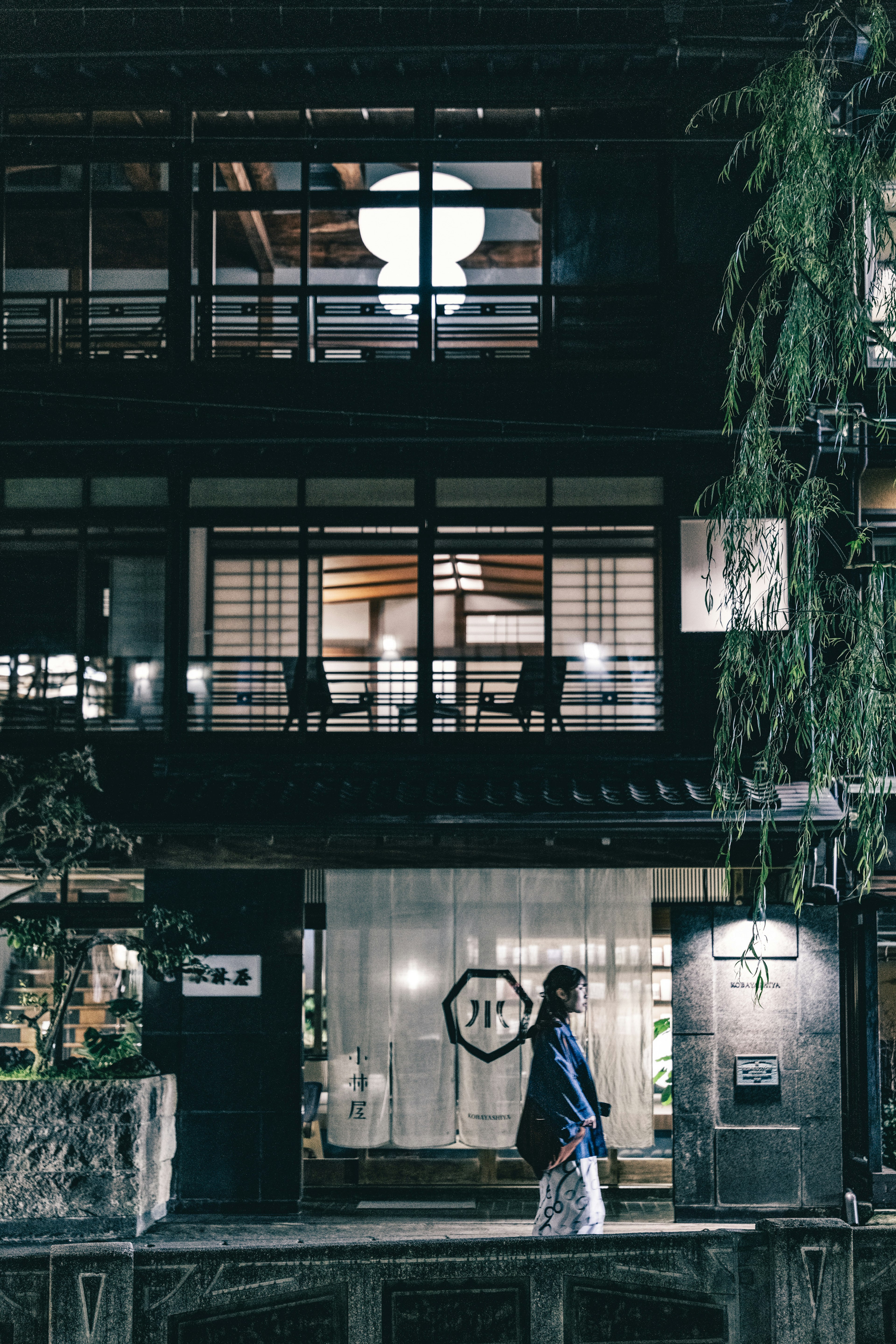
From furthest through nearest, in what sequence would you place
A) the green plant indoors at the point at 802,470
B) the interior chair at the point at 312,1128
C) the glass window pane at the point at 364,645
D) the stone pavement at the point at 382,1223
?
the glass window pane at the point at 364,645 < the interior chair at the point at 312,1128 < the stone pavement at the point at 382,1223 < the green plant indoors at the point at 802,470

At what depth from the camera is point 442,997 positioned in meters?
12.8

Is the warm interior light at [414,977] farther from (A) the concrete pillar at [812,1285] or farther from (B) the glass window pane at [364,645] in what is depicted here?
(A) the concrete pillar at [812,1285]

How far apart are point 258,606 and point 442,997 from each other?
191 inches

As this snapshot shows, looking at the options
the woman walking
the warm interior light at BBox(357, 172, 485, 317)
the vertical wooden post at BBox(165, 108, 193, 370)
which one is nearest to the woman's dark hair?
the woman walking

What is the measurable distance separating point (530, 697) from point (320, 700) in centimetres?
230

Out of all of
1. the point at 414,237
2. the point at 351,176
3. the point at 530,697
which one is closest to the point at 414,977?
the point at 530,697

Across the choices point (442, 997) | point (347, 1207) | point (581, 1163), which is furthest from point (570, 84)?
point (347, 1207)

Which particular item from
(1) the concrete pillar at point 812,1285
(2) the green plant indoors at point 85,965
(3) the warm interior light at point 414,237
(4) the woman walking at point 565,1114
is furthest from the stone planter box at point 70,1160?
(3) the warm interior light at point 414,237

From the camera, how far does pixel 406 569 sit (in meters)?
14.4

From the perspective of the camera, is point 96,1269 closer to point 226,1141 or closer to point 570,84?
point 226,1141

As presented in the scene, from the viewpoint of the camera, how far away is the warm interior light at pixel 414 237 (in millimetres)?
14109

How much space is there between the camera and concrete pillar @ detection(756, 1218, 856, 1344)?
7672 millimetres

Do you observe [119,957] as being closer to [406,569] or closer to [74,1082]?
[74,1082]

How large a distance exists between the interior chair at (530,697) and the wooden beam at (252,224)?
5867 mm
